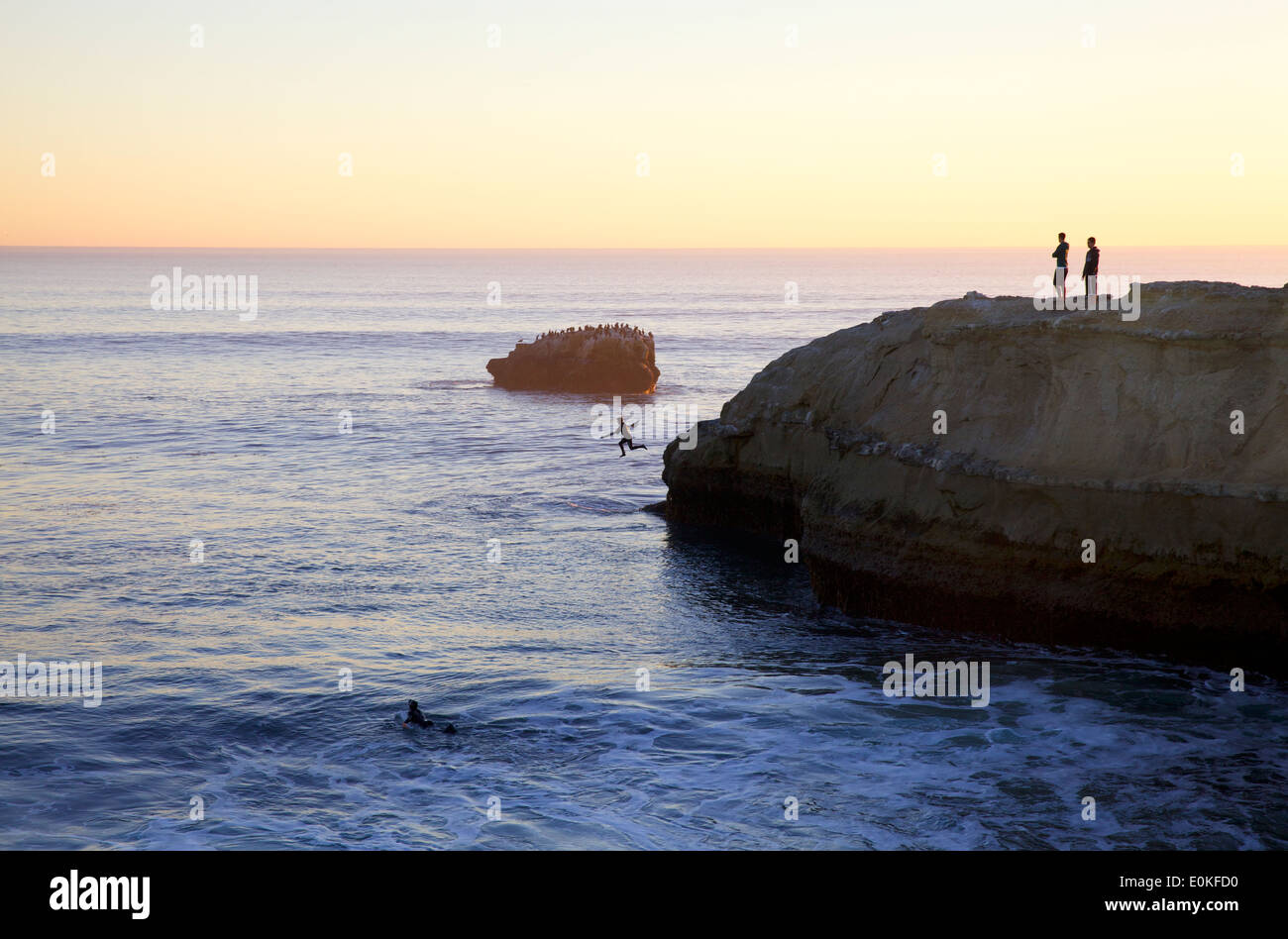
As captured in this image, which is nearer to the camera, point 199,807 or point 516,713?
point 199,807

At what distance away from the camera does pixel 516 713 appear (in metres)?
19.4

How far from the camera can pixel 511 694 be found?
20.2 meters

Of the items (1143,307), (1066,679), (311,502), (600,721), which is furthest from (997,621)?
(311,502)

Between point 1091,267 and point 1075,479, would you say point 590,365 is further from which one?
point 1075,479

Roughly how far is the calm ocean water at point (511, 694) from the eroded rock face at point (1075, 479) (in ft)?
2.93

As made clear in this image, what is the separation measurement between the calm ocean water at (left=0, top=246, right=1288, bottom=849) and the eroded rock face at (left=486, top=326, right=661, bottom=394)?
81.2 feet

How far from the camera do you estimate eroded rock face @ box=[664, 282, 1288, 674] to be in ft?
68.3

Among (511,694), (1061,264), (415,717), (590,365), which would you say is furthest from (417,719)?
(590,365)

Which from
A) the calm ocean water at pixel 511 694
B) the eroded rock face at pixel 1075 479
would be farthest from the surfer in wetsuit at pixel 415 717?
the eroded rock face at pixel 1075 479

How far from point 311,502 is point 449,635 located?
14.2m

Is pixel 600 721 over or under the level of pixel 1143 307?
under
